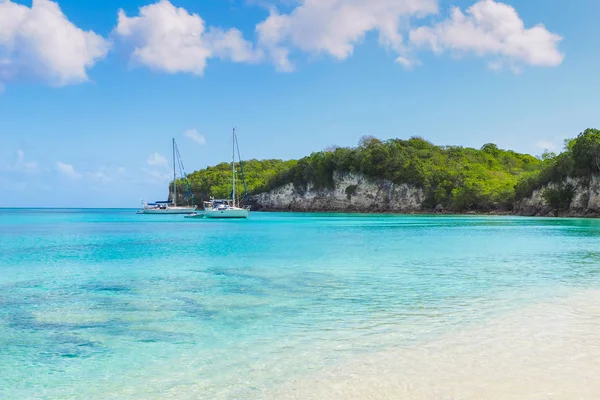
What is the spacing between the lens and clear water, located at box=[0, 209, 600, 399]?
577 cm

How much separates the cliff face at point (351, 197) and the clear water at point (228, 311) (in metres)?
73.5

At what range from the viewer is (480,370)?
5785mm

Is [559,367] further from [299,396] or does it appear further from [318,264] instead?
[318,264]

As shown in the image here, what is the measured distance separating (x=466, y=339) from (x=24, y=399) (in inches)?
213

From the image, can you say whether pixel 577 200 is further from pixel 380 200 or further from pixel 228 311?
pixel 228 311

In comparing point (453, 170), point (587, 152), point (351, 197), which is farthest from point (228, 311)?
point (351, 197)

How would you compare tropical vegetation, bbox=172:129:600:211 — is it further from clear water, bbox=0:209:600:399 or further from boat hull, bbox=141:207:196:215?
clear water, bbox=0:209:600:399

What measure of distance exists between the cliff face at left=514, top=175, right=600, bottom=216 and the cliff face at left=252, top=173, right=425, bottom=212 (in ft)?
78.9

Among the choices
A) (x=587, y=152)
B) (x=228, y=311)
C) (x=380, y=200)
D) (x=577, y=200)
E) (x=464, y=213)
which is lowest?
(x=228, y=311)

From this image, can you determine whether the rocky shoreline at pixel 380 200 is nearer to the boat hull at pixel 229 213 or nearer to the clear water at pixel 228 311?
the boat hull at pixel 229 213

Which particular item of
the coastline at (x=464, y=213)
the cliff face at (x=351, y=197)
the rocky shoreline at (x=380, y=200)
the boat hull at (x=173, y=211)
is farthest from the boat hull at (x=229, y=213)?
A: the cliff face at (x=351, y=197)

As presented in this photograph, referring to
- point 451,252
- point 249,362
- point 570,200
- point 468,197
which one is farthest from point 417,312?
point 468,197

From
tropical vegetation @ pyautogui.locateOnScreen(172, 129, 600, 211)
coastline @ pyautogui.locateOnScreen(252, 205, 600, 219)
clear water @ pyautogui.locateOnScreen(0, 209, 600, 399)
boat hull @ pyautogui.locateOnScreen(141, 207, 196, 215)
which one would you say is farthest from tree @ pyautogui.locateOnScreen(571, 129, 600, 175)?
boat hull @ pyautogui.locateOnScreen(141, 207, 196, 215)

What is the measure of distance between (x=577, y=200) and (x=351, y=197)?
4583cm
